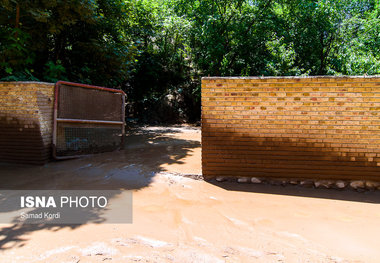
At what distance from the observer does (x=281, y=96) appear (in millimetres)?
4656

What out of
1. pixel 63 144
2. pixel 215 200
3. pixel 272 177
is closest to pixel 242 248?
pixel 215 200

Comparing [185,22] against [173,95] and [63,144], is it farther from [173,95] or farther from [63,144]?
[63,144]

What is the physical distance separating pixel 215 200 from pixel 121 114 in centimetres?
409

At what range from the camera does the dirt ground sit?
2.59 metres

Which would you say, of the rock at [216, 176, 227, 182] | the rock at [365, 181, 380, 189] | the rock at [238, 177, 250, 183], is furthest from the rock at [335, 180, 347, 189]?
the rock at [216, 176, 227, 182]

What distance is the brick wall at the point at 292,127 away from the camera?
4.54 metres

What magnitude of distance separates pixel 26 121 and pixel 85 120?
1.19m

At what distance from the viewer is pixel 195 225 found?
327cm

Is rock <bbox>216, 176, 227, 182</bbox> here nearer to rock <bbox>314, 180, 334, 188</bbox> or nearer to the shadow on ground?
the shadow on ground

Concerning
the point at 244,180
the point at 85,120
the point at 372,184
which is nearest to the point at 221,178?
the point at 244,180

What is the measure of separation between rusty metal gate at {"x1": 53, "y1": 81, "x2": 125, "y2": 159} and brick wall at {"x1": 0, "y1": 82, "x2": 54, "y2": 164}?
178mm

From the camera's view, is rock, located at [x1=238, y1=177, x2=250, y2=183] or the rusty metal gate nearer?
rock, located at [x1=238, y1=177, x2=250, y2=183]

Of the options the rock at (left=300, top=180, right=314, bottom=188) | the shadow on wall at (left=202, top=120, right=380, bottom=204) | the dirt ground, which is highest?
the shadow on wall at (left=202, top=120, right=380, bottom=204)

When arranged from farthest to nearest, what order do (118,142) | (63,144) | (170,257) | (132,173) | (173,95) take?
1. (173,95)
2. (118,142)
3. (63,144)
4. (132,173)
5. (170,257)
